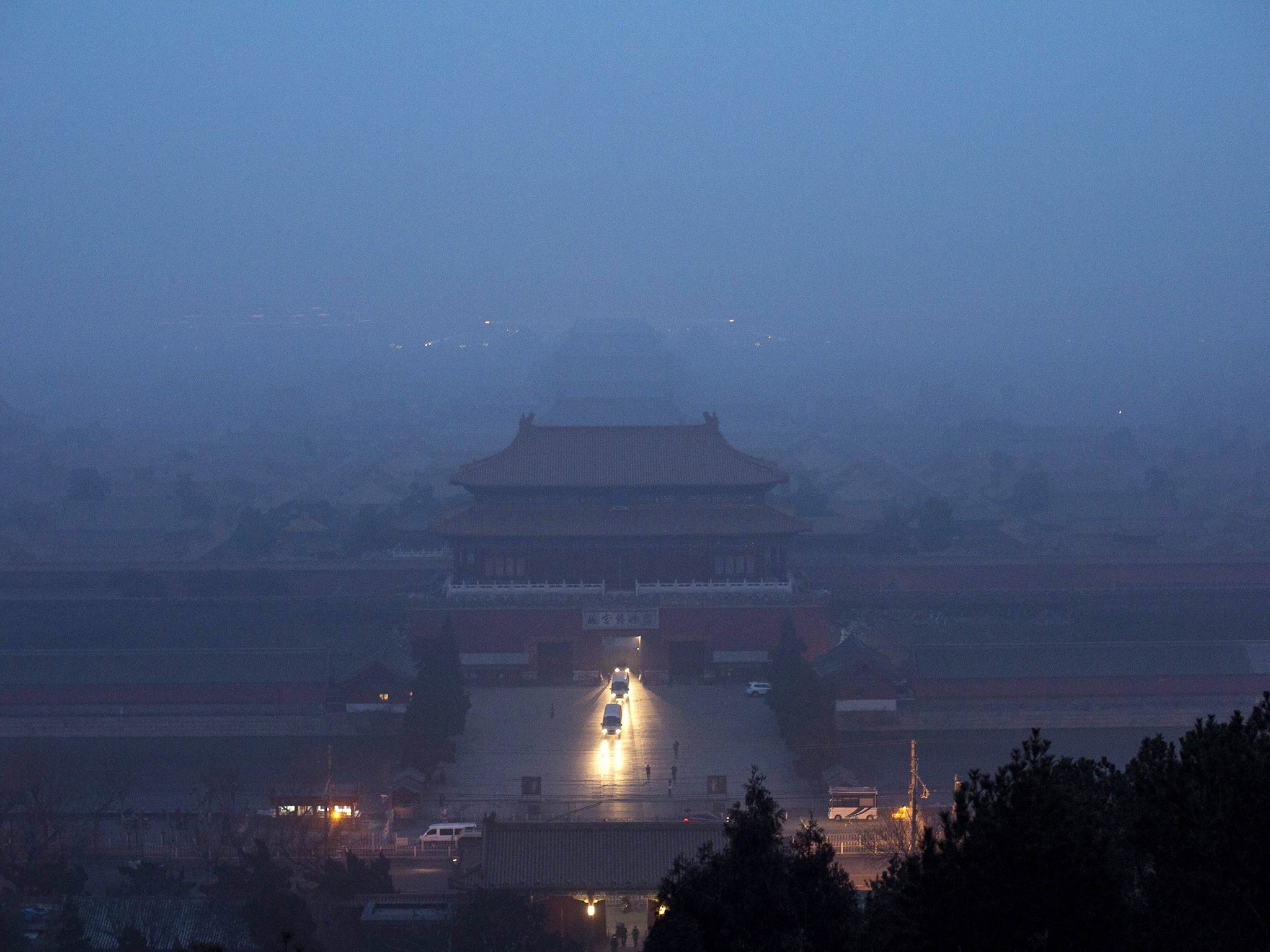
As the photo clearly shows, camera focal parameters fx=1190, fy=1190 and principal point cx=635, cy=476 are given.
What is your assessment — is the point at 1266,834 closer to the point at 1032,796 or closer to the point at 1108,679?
the point at 1032,796

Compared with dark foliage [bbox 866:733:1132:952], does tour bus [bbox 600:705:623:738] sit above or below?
above

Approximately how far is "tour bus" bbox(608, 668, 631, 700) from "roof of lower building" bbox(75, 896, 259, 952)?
8.26m

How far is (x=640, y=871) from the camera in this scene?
11055 mm

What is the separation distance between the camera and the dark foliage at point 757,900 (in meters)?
6.29

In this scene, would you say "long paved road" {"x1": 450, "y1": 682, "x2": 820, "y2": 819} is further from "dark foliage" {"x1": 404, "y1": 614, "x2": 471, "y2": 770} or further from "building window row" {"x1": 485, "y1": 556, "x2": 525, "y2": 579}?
"building window row" {"x1": 485, "y1": 556, "x2": 525, "y2": 579}

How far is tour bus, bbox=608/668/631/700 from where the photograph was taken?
18234mm

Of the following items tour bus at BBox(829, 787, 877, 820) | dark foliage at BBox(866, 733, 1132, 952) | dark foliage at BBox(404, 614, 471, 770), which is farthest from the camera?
dark foliage at BBox(404, 614, 471, 770)

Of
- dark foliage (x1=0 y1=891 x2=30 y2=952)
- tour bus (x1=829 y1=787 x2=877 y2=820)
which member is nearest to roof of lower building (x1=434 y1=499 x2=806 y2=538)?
tour bus (x1=829 y1=787 x2=877 y2=820)

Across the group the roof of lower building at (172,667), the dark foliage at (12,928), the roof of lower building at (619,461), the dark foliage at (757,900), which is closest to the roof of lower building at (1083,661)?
the roof of lower building at (619,461)

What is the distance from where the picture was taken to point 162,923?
10438 millimetres

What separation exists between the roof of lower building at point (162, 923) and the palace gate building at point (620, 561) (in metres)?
8.76

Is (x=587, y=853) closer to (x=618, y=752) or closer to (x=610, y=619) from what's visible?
(x=618, y=752)

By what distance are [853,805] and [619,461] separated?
8.44 metres

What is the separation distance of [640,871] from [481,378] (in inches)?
3502
